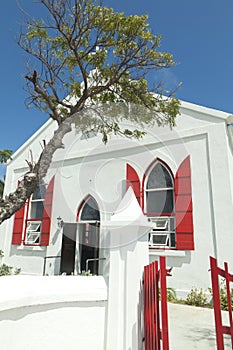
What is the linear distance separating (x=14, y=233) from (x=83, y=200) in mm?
3217

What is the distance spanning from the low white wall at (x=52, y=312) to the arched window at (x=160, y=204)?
4.31 m

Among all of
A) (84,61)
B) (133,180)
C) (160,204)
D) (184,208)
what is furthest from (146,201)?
(84,61)

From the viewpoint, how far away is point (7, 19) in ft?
17.6

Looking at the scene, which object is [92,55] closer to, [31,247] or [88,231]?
[88,231]

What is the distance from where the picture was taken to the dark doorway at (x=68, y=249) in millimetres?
7633

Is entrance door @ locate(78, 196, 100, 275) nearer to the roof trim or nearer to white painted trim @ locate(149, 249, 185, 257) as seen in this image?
white painted trim @ locate(149, 249, 185, 257)

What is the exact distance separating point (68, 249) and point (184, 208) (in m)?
3.99

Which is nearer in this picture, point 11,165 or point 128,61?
point 128,61

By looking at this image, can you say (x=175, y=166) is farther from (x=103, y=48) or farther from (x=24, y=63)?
(x=24, y=63)

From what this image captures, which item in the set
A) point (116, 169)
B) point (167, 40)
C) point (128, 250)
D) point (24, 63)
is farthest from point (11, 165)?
point (128, 250)

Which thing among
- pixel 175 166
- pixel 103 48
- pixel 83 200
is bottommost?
pixel 83 200

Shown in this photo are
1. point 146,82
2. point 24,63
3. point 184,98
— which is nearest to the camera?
point 24,63

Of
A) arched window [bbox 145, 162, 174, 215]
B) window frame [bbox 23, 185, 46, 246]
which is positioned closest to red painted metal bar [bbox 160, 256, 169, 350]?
arched window [bbox 145, 162, 174, 215]

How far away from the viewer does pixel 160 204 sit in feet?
22.9
